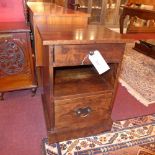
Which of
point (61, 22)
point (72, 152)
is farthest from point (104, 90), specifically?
point (61, 22)

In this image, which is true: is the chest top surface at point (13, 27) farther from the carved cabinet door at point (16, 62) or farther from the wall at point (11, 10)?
the wall at point (11, 10)

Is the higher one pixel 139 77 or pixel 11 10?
pixel 11 10

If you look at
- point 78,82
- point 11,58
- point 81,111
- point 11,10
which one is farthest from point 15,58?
point 81,111

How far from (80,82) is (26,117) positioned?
22.3 inches

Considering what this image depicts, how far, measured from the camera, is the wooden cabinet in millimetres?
1402

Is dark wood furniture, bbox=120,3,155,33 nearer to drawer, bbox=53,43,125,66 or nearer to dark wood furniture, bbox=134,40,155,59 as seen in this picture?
dark wood furniture, bbox=134,40,155,59

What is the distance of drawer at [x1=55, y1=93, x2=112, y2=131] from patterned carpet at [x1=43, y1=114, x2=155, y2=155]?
4.5 inches

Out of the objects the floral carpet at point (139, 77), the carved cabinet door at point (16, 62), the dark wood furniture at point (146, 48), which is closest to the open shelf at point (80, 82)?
the carved cabinet door at point (16, 62)

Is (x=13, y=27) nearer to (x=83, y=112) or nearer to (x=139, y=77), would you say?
(x=83, y=112)

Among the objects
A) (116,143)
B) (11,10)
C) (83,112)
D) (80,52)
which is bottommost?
(116,143)

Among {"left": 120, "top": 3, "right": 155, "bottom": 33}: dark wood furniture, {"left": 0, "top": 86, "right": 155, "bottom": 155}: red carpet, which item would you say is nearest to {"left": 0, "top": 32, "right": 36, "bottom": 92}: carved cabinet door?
{"left": 0, "top": 86, "right": 155, "bottom": 155}: red carpet

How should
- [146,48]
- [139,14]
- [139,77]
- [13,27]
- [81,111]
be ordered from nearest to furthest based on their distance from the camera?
[81,111], [13,27], [139,77], [146,48], [139,14]

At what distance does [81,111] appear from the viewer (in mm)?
1177

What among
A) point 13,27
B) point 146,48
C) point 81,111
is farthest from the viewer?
point 146,48
